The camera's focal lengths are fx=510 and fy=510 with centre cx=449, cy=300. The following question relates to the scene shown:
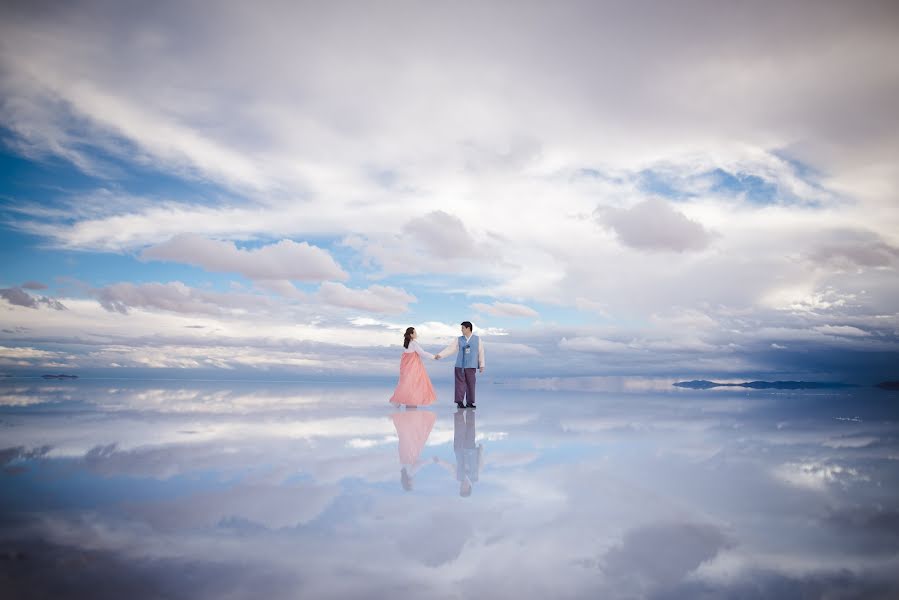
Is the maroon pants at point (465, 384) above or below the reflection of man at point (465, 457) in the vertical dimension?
above

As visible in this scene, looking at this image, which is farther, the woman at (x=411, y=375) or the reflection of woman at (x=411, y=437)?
the woman at (x=411, y=375)

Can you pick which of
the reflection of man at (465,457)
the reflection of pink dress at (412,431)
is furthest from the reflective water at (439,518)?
the reflection of pink dress at (412,431)

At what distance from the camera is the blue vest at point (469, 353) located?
59.5ft

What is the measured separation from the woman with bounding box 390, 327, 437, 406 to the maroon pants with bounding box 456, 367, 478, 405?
1205 millimetres

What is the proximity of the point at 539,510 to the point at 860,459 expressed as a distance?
7.07 metres

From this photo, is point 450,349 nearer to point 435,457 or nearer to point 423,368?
point 423,368

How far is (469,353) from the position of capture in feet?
59.8

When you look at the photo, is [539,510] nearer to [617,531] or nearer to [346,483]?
[617,531]

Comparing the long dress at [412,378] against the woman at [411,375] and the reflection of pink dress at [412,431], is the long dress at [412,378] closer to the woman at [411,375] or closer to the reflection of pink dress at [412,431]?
the woman at [411,375]

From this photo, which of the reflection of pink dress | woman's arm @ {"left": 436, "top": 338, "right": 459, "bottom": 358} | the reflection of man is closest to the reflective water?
the reflection of man

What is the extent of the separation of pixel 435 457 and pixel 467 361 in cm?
1042

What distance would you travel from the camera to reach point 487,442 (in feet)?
31.6

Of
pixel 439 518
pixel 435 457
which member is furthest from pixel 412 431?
pixel 439 518

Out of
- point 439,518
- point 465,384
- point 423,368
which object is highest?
point 423,368
